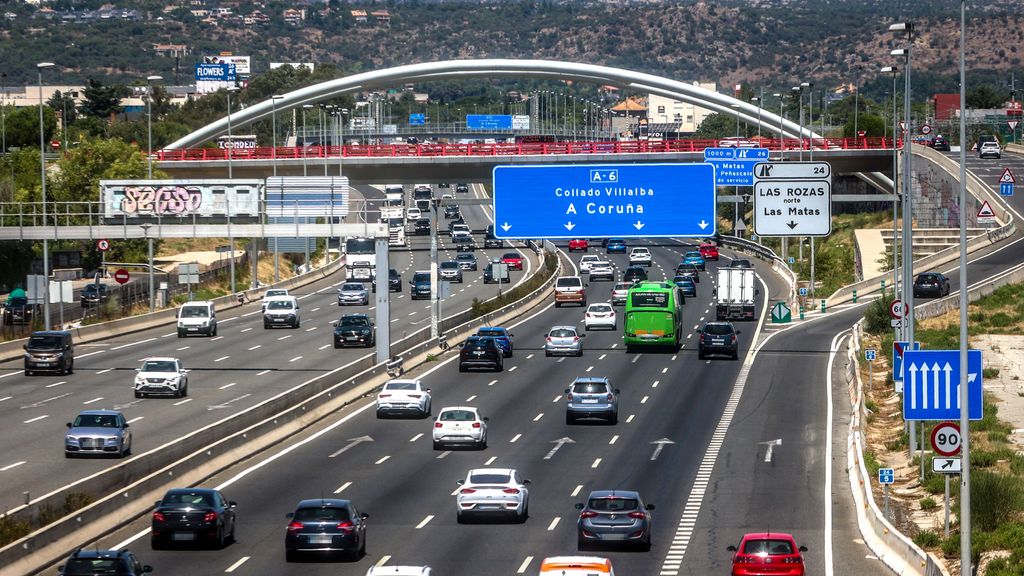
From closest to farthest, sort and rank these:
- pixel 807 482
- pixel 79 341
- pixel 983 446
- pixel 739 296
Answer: pixel 807 482 < pixel 983 446 < pixel 79 341 < pixel 739 296

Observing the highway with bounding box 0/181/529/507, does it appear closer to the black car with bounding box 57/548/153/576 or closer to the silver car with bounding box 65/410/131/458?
the silver car with bounding box 65/410/131/458

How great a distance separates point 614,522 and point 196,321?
46.5 m

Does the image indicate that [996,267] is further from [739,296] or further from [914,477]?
[914,477]

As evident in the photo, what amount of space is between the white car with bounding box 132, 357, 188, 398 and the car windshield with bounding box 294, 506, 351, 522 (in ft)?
78.7

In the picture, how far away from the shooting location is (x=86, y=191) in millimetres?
113625

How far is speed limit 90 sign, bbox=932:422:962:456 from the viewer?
2562cm

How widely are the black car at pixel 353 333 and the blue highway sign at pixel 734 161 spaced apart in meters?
17.1

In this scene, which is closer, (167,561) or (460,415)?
(167,561)

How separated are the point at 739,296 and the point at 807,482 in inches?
1696

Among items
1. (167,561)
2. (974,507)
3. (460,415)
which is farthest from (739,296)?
(167,561)

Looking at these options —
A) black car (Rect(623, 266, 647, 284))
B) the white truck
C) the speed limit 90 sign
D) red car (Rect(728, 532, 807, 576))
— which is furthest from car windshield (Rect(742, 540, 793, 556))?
black car (Rect(623, 266, 647, 284))

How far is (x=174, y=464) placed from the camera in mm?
37750

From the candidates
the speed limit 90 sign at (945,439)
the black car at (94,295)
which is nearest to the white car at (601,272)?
the black car at (94,295)

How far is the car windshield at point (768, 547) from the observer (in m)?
27.5
